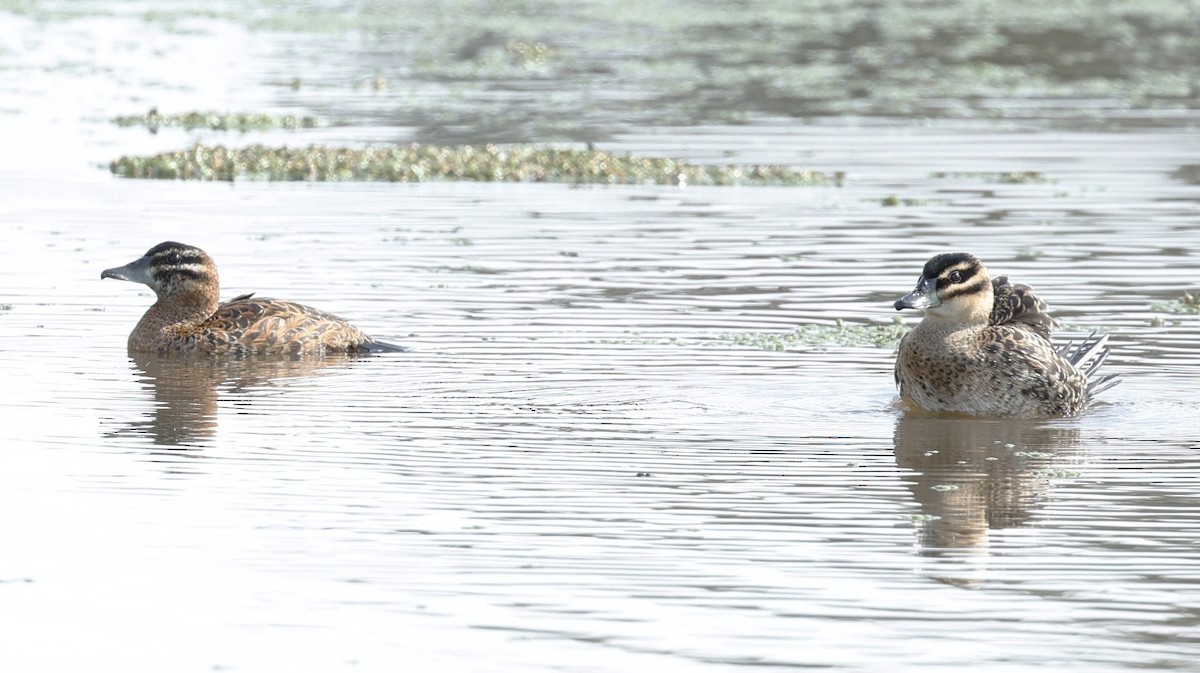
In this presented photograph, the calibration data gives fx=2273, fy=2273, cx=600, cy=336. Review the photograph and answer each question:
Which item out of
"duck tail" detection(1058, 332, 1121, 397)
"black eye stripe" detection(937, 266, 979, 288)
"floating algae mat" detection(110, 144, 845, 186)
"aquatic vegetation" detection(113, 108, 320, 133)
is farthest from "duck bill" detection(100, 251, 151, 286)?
"aquatic vegetation" detection(113, 108, 320, 133)

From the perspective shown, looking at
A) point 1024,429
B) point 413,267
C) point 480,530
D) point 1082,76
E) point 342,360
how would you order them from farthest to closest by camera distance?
1. point 1082,76
2. point 413,267
3. point 342,360
4. point 1024,429
5. point 480,530

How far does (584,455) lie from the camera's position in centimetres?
1270

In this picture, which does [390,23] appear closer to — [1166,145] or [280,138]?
[280,138]

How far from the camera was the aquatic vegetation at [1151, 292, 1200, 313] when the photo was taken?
18312 millimetres

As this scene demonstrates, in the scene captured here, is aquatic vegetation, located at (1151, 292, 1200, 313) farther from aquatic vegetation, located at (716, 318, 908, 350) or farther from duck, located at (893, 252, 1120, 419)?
duck, located at (893, 252, 1120, 419)

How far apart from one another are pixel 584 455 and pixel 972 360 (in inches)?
113

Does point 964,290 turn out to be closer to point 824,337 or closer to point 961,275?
point 961,275

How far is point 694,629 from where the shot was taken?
9156mm

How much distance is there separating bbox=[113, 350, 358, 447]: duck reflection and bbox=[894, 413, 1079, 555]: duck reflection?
4.23 metres

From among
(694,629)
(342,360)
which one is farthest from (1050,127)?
(694,629)

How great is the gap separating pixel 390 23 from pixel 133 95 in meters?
15.6

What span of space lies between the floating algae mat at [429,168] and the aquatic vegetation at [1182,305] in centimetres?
925

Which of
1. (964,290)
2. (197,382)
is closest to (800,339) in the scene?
(964,290)

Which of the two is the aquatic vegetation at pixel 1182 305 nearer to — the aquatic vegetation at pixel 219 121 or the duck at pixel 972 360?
the duck at pixel 972 360
